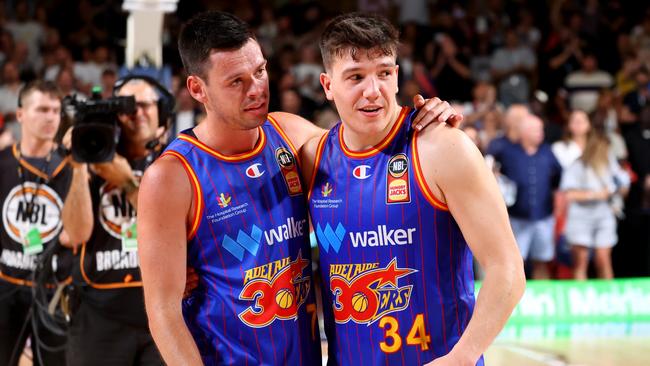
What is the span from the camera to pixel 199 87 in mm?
3514

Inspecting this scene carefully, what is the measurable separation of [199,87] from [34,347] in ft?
9.13

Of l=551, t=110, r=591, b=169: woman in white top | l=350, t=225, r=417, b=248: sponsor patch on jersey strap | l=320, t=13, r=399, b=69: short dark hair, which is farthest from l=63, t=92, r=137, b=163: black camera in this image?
l=551, t=110, r=591, b=169: woman in white top

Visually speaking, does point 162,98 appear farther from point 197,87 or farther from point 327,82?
point 327,82

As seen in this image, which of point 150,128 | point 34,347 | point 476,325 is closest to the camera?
point 476,325

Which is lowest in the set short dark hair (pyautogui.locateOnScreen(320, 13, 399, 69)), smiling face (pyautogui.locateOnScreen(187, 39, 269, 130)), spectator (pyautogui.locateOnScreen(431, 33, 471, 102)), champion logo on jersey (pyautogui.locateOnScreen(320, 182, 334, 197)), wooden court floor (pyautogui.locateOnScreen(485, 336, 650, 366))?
wooden court floor (pyautogui.locateOnScreen(485, 336, 650, 366))

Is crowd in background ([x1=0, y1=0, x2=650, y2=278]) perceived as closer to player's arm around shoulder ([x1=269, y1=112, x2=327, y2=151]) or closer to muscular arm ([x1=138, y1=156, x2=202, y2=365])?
player's arm around shoulder ([x1=269, y1=112, x2=327, y2=151])

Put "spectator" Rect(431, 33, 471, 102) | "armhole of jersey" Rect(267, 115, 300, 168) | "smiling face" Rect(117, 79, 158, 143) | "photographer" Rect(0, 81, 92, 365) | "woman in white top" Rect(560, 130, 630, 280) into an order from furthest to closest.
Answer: "spectator" Rect(431, 33, 471, 102), "woman in white top" Rect(560, 130, 630, 280), "photographer" Rect(0, 81, 92, 365), "smiling face" Rect(117, 79, 158, 143), "armhole of jersey" Rect(267, 115, 300, 168)

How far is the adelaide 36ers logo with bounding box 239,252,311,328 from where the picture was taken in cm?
341

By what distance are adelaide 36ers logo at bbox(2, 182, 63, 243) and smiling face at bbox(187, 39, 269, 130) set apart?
2458mm

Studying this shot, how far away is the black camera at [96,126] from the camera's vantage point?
181 inches

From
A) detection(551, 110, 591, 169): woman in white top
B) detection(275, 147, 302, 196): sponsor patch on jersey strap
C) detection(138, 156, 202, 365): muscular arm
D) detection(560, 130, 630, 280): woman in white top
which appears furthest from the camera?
detection(551, 110, 591, 169): woman in white top

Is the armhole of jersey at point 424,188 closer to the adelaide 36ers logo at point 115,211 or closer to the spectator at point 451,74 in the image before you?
the adelaide 36ers logo at point 115,211

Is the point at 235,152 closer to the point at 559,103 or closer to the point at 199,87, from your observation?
the point at 199,87

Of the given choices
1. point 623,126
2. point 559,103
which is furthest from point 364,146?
point 559,103
